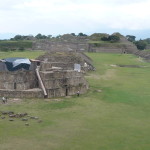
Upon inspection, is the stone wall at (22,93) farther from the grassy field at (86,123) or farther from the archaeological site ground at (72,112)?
the grassy field at (86,123)

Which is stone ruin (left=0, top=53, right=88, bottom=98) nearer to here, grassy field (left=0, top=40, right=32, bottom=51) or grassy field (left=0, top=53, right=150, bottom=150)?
grassy field (left=0, top=53, right=150, bottom=150)

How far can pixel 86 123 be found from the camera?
22234mm

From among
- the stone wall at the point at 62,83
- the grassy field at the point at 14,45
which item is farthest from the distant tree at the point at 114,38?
the stone wall at the point at 62,83

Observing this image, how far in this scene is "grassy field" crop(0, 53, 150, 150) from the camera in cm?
1828

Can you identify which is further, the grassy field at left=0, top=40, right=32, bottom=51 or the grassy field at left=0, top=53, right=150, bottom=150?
the grassy field at left=0, top=40, right=32, bottom=51

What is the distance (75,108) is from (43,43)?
64082 millimetres

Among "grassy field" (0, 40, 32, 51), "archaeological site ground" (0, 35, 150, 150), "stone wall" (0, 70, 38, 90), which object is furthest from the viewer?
"grassy field" (0, 40, 32, 51)

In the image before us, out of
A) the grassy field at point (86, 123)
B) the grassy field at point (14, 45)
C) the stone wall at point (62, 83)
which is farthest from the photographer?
the grassy field at point (14, 45)

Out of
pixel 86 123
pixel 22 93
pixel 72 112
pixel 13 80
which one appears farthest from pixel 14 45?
pixel 86 123

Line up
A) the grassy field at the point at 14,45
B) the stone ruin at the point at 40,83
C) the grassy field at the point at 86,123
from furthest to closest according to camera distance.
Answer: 1. the grassy field at the point at 14,45
2. the stone ruin at the point at 40,83
3. the grassy field at the point at 86,123

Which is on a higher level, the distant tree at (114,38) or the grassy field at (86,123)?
the distant tree at (114,38)

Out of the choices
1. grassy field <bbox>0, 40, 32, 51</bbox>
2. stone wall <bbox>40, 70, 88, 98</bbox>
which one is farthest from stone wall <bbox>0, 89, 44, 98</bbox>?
grassy field <bbox>0, 40, 32, 51</bbox>

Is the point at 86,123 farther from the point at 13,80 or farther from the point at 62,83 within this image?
the point at 13,80

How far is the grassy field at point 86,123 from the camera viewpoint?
18.3 metres
